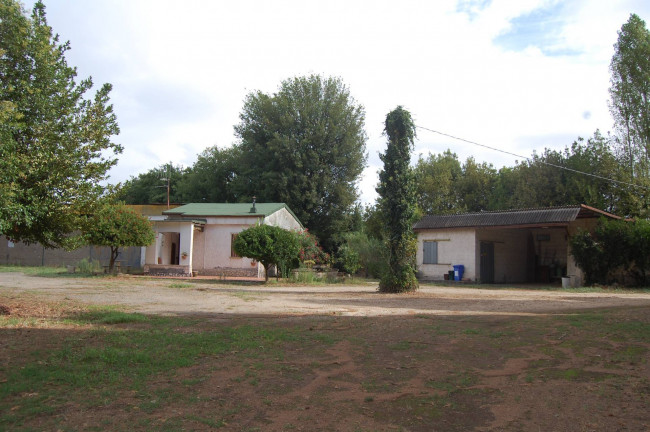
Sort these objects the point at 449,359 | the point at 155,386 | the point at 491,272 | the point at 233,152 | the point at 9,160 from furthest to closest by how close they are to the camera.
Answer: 1. the point at 233,152
2. the point at 491,272
3. the point at 9,160
4. the point at 449,359
5. the point at 155,386

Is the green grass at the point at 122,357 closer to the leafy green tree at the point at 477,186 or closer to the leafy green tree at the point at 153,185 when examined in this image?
the leafy green tree at the point at 477,186

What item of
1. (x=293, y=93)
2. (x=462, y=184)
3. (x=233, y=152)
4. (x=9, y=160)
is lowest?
(x=9, y=160)

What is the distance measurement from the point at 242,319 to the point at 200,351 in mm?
2905

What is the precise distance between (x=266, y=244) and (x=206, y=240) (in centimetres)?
815

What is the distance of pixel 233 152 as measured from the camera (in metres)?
45.0

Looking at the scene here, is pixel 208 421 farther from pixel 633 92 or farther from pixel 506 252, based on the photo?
pixel 633 92

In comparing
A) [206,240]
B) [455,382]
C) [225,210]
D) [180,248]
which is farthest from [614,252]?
[180,248]

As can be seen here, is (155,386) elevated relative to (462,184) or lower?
lower

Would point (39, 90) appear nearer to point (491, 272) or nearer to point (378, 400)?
point (378, 400)

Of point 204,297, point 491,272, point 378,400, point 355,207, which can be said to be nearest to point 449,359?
point 378,400

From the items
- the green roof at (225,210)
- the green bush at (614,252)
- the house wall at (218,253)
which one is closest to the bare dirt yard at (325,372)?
the green bush at (614,252)

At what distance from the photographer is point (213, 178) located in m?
45.4

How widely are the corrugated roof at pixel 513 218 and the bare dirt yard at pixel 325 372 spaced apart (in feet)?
46.6

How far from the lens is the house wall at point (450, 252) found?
85.2 feet
